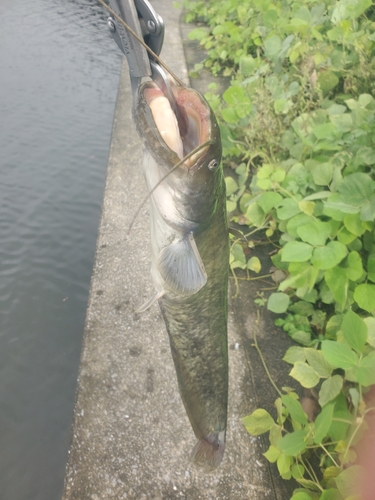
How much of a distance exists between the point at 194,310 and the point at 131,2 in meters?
0.84

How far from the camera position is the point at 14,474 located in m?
1.55

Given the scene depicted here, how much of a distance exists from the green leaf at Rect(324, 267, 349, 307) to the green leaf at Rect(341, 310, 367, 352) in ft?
1.49

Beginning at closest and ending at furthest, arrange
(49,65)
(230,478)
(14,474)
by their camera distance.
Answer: (230,478), (14,474), (49,65)

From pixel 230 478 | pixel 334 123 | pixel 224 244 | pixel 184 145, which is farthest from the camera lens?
pixel 334 123

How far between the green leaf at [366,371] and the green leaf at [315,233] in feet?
1.96

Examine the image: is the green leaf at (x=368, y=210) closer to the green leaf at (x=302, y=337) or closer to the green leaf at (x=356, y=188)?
the green leaf at (x=356, y=188)

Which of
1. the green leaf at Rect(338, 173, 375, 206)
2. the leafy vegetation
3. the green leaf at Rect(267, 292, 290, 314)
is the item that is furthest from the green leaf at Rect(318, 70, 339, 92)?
the green leaf at Rect(267, 292, 290, 314)

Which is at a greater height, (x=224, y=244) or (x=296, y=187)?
(x=224, y=244)

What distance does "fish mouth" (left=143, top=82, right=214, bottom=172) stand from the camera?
808 mm

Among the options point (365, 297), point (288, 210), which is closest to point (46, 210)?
point (288, 210)

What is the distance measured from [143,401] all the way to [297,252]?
0.95m

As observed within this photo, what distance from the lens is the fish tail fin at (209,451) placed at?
4.52 feet

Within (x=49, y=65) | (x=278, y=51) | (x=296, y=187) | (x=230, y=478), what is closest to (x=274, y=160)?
(x=296, y=187)

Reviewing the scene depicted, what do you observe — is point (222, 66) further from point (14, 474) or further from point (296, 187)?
point (14, 474)
